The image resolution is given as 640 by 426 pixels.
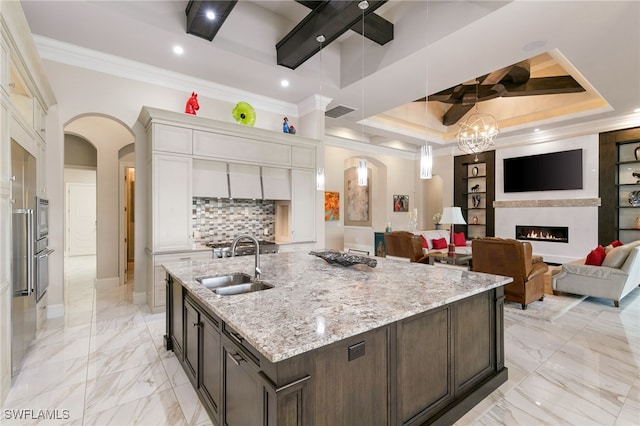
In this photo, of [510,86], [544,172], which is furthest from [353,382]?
[544,172]

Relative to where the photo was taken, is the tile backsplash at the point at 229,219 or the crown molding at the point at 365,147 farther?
the crown molding at the point at 365,147

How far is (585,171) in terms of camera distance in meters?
6.79

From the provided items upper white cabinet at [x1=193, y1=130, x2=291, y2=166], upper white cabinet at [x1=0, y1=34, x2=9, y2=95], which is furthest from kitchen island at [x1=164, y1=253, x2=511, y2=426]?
upper white cabinet at [x1=193, y1=130, x2=291, y2=166]

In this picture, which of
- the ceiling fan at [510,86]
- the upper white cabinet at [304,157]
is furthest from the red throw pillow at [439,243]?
the upper white cabinet at [304,157]

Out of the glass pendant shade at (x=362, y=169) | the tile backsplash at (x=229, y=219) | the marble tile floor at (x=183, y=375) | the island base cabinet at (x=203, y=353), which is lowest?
the marble tile floor at (x=183, y=375)

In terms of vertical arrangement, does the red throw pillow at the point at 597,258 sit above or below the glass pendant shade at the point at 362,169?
below

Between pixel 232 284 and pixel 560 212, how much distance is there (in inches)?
315

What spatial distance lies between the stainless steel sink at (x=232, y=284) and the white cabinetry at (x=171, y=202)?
1973mm

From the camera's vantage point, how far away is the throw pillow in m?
4.07

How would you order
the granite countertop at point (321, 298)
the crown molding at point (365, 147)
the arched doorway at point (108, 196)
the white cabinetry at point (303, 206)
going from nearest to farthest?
the granite countertop at point (321, 298)
the white cabinetry at point (303, 206)
the arched doorway at point (108, 196)
the crown molding at point (365, 147)

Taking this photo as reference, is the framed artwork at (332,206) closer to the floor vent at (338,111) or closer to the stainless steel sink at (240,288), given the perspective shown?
the floor vent at (338,111)

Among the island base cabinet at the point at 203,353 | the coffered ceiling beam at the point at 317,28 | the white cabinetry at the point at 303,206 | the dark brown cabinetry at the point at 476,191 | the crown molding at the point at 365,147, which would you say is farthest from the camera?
the dark brown cabinetry at the point at 476,191

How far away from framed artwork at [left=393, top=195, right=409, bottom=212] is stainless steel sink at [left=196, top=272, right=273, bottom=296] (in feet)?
24.8

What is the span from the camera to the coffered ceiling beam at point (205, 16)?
2.96 m
